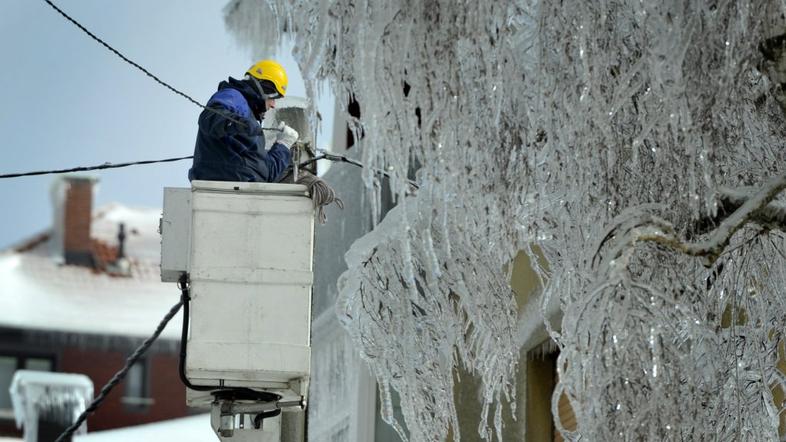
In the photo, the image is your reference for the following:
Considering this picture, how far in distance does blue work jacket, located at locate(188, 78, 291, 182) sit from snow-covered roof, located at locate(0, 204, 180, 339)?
29.6 metres

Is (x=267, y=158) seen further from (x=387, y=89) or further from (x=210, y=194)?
(x=387, y=89)

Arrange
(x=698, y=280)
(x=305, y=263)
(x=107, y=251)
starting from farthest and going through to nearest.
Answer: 1. (x=107, y=251)
2. (x=305, y=263)
3. (x=698, y=280)

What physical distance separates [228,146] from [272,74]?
80 cm

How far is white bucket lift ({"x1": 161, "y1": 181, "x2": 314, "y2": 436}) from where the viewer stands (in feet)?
26.2

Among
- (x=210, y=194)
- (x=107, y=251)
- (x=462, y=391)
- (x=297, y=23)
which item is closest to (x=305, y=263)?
(x=210, y=194)

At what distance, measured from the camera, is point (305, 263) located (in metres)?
8.11

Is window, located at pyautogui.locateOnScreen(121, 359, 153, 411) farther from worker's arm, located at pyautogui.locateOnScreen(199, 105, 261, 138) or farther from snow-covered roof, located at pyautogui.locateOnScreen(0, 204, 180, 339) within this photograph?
worker's arm, located at pyautogui.locateOnScreen(199, 105, 261, 138)

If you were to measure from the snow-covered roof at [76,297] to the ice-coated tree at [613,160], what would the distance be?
103 feet

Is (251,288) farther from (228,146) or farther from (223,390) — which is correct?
(228,146)

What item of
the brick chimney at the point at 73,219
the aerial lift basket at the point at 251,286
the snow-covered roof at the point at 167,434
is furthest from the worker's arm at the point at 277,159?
the brick chimney at the point at 73,219

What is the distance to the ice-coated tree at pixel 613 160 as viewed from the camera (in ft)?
22.1

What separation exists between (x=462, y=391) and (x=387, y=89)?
4998 millimetres

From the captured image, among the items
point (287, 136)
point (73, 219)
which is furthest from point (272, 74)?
point (73, 219)

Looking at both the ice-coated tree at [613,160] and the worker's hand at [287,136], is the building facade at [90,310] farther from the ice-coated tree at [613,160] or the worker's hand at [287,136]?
the ice-coated tree at [613,160]
